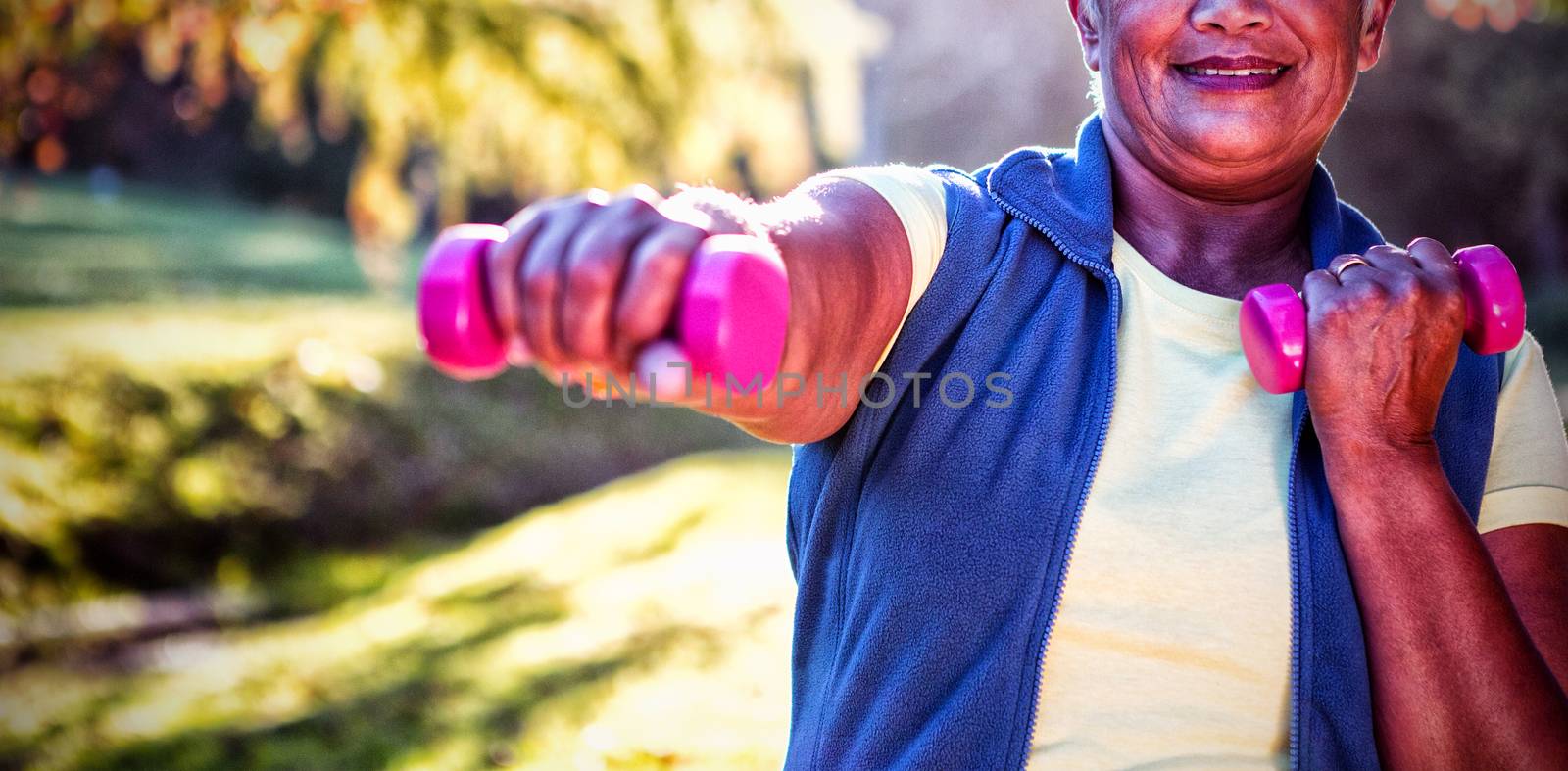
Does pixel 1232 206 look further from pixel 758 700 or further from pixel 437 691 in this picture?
pixel 437 691

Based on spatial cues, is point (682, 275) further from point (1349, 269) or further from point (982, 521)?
point (1349, 269)

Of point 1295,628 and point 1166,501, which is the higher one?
point 1166,501

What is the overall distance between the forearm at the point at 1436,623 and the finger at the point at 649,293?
1.04 m

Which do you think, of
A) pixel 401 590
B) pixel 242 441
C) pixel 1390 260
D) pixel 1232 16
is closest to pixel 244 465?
pixel 242 441

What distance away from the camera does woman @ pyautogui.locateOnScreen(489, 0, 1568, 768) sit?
1.54 metres

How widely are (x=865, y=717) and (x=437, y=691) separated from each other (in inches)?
151

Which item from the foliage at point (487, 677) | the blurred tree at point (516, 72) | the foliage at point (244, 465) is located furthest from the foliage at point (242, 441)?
the blurred tree at point (516, 72)

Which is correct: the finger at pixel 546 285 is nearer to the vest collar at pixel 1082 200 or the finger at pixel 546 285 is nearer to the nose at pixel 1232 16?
the vest collar at pixel 1082 200

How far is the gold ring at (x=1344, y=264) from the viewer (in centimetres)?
168

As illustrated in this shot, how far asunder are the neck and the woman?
0.07 meters

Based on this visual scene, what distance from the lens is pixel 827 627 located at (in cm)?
167

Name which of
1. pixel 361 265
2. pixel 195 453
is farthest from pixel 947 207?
pixel 361 265

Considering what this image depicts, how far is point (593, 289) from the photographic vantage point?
3.06ft

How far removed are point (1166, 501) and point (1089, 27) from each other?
76 centimetres
